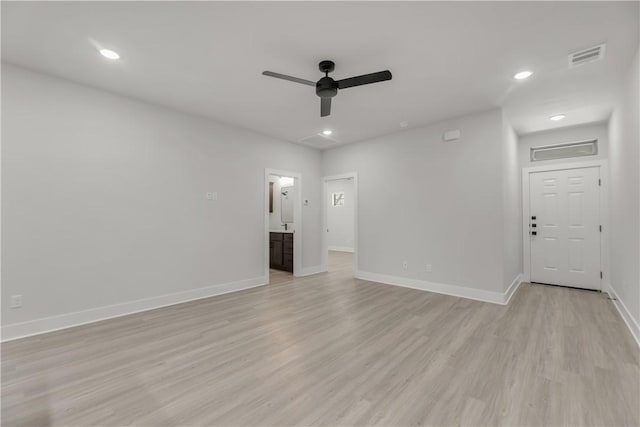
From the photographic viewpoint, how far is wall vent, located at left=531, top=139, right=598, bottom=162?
468cm

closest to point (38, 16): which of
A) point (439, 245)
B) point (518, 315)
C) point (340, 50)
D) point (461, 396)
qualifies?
point (340, 50)

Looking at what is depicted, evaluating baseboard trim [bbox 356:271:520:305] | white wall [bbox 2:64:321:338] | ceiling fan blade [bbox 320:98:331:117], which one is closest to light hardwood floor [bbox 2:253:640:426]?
baseboard trim [bbox 356:271:520:305]

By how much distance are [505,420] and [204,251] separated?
156 inches

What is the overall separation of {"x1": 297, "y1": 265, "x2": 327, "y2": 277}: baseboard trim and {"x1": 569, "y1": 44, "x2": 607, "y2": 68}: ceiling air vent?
4.97 metres

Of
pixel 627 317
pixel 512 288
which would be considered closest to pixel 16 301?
pixel 512 288

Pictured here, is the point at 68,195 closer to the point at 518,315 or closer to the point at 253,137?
the point at 253,137

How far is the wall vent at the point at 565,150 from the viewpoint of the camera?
15.4 ft

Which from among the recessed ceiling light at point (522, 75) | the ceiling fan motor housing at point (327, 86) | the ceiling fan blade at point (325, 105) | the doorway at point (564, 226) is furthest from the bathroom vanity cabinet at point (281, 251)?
the doorway at point (564, 226)

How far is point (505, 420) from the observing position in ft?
5.40

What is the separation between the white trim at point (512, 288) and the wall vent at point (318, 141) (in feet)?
12.8

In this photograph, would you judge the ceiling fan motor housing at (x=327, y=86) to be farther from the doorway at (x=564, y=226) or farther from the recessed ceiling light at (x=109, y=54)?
the doorway at (x=564, y=226)

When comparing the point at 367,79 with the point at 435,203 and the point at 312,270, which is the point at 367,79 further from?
the point at 312,270

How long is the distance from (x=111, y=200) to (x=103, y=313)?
1.37m

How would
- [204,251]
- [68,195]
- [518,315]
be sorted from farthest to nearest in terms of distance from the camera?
1. [204,251]
2. [518,315]
3. [68,195]
